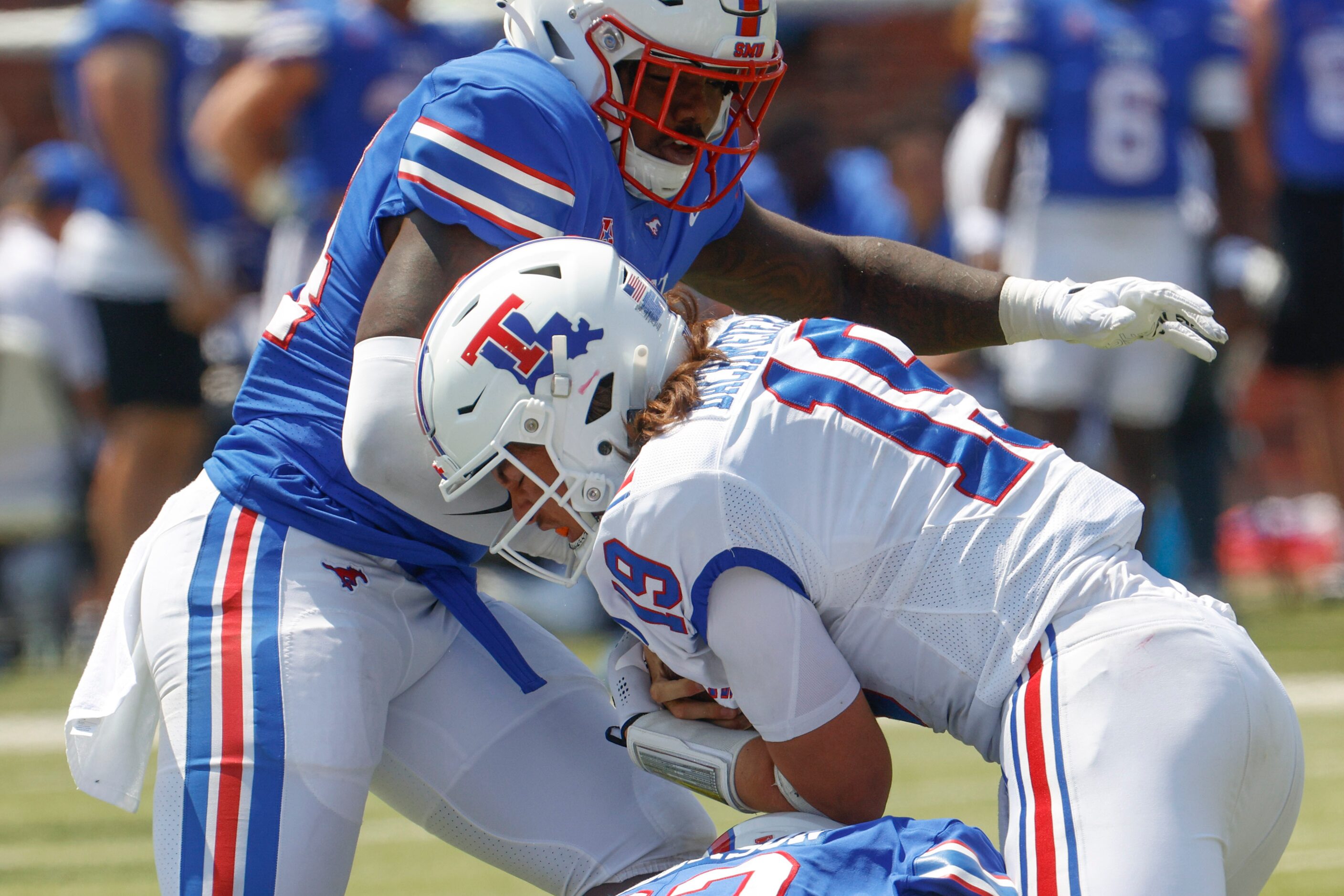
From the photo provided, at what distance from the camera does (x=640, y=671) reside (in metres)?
2.73

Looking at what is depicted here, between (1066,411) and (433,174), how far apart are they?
16.2 feet

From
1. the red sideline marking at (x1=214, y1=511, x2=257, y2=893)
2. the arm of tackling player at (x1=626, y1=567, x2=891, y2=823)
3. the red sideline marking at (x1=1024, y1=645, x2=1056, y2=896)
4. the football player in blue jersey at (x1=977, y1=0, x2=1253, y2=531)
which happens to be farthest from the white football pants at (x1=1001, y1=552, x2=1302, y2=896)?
the football player in blue jersey at (x1=977, y1=0, x2=1253, y2=531)

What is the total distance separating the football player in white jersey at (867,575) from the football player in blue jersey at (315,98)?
12.8 ft

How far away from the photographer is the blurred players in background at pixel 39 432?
26.1 ft

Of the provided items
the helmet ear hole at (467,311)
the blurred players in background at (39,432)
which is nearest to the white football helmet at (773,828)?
the helmet ear hole at (467,311)

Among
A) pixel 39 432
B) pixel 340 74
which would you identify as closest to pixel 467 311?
pixel 340 74

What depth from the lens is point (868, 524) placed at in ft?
7.59

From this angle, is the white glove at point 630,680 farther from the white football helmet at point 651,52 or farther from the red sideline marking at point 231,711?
the white football helmet at point 651,52

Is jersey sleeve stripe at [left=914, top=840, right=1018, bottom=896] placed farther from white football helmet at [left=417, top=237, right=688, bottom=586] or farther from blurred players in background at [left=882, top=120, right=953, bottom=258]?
blurred players in background at [left=882, top=120, right=953, bottom=258]

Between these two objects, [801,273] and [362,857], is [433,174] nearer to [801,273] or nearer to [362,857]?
[801,273]

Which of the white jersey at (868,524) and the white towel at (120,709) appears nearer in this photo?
the white jersey at (868,524)

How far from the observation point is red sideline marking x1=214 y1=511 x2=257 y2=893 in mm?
2502

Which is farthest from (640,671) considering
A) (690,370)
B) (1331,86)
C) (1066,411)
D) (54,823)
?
(1331,86)

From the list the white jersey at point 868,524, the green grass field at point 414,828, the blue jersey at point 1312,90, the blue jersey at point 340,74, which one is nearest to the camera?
the white jersey at point 868,524
